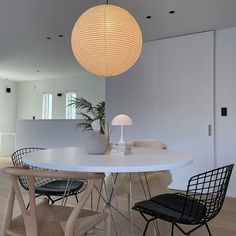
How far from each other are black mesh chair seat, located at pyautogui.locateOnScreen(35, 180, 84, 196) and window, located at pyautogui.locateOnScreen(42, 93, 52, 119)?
271 inches

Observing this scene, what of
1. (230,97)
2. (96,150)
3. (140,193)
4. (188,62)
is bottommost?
(140,193)

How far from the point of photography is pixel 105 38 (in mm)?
1872

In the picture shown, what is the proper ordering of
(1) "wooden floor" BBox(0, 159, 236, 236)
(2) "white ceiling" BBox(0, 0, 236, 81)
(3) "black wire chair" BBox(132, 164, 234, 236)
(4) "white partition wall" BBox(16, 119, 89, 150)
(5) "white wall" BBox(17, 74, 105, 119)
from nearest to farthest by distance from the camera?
1. (3) "black wire chair" BBox(132, 164, 234, 236)
2. (1) "wooden floor" BBox(0, 159, 236, 236)
3. (2) "white ceiling" BBox(0, 0, 236, 81)
4. (4) "white partition wall" BBox(16, 119, 89, 150)
5. (5) "white wall" BBox(17, 74, 105, 119)

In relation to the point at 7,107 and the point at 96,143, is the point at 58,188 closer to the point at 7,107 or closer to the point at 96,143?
the point at 96,143

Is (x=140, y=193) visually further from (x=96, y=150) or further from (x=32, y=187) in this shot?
(x=32, y=187)

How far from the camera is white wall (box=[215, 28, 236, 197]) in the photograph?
12.0 ft

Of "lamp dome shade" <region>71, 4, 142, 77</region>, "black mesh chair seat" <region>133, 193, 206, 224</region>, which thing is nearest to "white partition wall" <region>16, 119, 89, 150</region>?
"lamp dome shade" <region>71, 4, 142, 77</region>

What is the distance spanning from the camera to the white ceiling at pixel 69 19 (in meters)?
3.10

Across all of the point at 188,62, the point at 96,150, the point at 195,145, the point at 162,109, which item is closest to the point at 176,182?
the point at 195,145

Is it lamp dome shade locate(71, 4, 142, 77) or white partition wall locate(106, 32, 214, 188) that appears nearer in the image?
lamp dome shade locate(71, 4, 142, 77)

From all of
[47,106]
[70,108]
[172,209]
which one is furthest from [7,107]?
[172,209]

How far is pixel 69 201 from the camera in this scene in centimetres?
319

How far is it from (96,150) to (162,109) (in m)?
2.58

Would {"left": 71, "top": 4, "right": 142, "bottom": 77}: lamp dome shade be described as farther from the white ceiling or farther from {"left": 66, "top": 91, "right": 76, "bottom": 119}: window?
{"left": 66, "top": 91, "right": 76, "bottom": 119}: window
